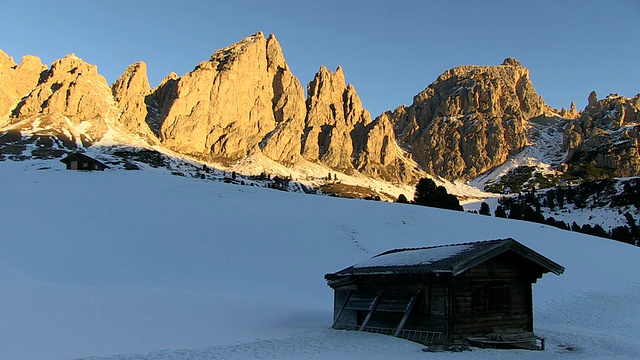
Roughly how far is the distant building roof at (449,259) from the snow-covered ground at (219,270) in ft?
8.73

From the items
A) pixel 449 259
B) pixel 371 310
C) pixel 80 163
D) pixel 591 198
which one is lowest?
pixel 371 310

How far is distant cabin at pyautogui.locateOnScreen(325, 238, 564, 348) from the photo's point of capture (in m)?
17.1

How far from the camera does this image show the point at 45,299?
2119 cm

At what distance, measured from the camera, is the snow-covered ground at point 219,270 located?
16.6 meters

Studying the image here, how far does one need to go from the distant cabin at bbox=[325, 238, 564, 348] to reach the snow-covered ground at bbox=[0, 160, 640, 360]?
1.00m

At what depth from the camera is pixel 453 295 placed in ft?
56.1

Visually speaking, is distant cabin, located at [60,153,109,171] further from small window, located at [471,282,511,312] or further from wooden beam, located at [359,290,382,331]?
small window, located at [471,282,511,312]

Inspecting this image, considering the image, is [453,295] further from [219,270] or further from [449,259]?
[219,270]

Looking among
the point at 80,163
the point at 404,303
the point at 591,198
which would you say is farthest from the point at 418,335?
the point at 591,198

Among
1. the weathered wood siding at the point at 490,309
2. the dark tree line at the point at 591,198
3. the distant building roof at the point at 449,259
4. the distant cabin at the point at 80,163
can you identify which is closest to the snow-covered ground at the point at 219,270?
the weathered wood siding at the point at 490,309

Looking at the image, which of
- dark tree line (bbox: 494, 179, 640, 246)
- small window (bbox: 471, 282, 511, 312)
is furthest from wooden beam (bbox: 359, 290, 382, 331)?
dark tree line (bbox: 494, 179, 640, 246)

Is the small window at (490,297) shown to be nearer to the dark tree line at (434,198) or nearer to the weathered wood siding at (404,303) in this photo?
the weathered wood siding at (404,303)

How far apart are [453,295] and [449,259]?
127cm

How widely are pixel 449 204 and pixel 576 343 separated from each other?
5997 centimetres
